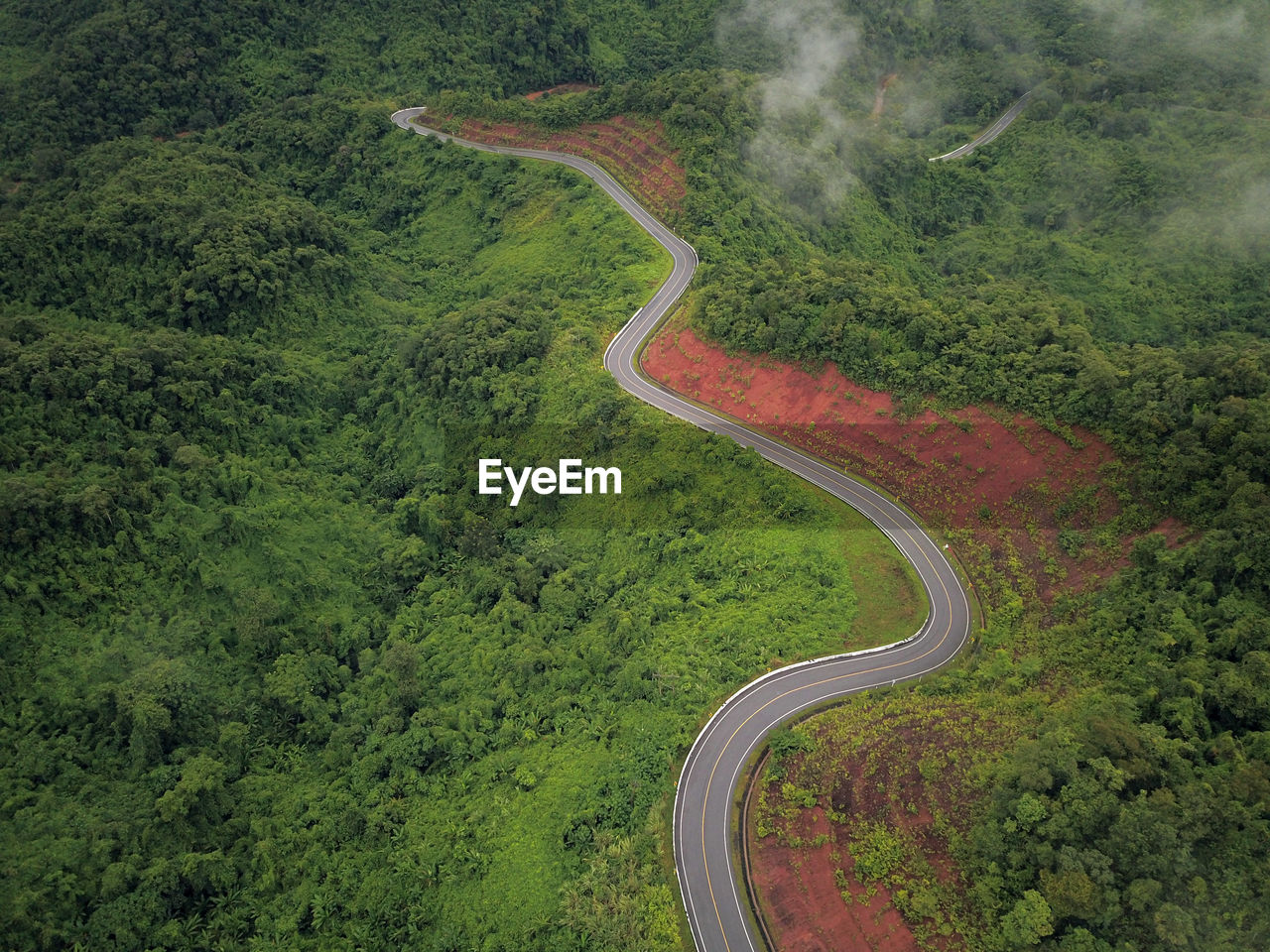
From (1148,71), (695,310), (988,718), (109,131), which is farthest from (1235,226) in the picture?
A: (109,131)

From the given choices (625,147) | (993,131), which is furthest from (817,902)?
(993,131)

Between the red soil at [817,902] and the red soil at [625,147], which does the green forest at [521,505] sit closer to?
the red soil at [817,902]

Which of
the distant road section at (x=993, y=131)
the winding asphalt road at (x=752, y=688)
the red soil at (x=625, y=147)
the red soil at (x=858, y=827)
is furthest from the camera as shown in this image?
the distant road section at (x=993, y=131)

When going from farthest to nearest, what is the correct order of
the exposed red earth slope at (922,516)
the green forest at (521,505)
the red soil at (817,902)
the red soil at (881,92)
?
1. the red soil at (881,92)
2. the green forest at (521,505)
3. the exposed red earth slope at (922,516)
4. the red soil at (817,902)

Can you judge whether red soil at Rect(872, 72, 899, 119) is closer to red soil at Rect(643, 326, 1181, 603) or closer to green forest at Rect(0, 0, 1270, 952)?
green forest at Rect(0, 0, 1270, 952)

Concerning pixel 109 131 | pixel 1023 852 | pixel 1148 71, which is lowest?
pixel 1023 852

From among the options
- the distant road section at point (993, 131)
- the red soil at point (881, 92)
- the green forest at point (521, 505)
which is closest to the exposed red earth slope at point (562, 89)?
the green forest at point (521, 505)

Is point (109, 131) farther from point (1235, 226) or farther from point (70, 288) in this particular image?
point (1235, 226)

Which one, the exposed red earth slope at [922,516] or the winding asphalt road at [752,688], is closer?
the exposed red earth slope at [922,516]
